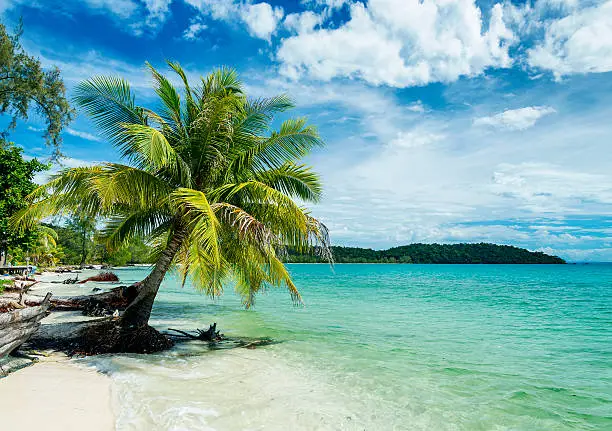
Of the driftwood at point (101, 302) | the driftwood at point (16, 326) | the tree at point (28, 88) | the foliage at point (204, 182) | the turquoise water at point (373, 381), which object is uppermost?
the tree at point (28, 88)

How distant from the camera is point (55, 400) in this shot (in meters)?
5.23

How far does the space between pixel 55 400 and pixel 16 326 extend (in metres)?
1.82

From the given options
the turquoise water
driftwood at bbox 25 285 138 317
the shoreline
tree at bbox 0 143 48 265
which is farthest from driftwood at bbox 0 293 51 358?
tree at bbox 0 143 48 265

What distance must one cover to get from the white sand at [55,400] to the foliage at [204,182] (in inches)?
105

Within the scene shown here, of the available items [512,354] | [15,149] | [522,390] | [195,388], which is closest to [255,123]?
[195,388]

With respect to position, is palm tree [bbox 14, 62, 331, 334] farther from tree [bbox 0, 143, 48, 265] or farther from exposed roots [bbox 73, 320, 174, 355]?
tree [bbox 0, 143, 48, 265]

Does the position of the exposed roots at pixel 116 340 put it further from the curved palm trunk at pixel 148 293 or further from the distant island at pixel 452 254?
the distant island at pixel 452 254

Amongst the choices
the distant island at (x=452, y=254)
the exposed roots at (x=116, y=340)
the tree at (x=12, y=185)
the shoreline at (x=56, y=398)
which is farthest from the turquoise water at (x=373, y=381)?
the distant island at (x=452, y=254)

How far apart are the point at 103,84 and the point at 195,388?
21.8 ft

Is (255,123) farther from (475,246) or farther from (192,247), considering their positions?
(475,246)

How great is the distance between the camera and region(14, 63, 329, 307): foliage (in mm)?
7516

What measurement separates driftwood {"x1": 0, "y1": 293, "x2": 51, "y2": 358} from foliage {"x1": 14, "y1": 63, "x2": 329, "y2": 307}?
2.14 metres

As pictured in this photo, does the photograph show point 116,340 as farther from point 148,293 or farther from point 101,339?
point 148,293

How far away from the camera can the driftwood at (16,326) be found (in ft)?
19.7
